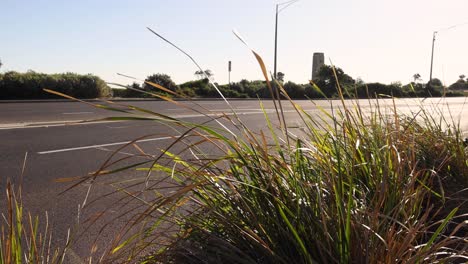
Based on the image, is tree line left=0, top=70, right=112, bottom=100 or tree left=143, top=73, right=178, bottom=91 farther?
tree line left=0, top=70, right=112, bottom=100

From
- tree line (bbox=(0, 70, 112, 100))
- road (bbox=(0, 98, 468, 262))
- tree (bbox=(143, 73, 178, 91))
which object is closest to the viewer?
tree (bbox=(143, 73, 178, 91))

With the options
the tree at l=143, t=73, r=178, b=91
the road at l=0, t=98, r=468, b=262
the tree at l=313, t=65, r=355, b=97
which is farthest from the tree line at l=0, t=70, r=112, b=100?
the tree at l=313, t=65, r=355, b=97

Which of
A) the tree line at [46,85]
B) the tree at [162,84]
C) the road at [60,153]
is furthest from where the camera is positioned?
the tree line at [46,85]

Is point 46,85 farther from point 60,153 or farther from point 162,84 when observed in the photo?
point 60,153

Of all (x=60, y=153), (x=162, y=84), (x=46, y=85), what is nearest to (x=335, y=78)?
(x=60, y=153)

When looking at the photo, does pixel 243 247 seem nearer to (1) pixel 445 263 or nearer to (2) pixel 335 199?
(2) pixel 335 199

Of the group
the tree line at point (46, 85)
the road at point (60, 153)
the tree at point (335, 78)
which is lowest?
the road at point (60, 153)

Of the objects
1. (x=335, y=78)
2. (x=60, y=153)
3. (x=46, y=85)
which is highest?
(x=335, y=78)

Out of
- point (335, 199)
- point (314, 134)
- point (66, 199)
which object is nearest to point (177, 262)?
point (335, 199)

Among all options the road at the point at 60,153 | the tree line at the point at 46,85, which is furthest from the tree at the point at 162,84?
the tree line at the point at 46,85

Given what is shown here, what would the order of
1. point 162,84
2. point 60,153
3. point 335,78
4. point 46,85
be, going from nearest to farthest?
point 335,78
point 60,153
point 162,84
point 46,85

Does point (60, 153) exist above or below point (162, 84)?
below

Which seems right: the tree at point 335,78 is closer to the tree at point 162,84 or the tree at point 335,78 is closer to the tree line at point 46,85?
the tree at point 162,84

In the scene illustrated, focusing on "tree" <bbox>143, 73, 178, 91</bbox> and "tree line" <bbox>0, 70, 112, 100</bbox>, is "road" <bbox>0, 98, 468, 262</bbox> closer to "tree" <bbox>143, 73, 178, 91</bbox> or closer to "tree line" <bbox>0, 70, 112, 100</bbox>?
"tree" <bbox>143, 73, 178, 91</bbox>
